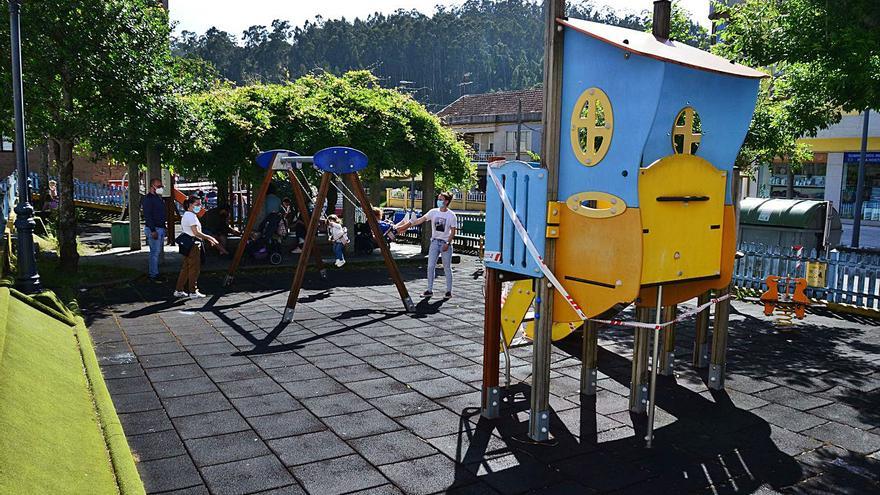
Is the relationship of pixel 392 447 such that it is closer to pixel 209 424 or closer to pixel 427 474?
pixel 427 474

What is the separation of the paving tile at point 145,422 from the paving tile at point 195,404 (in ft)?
0.37

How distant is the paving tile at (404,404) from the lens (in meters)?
6.23

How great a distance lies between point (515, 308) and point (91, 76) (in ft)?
29.0

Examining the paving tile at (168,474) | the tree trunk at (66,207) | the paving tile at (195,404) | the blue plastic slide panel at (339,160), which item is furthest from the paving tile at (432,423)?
the tree trunk at (66,207)

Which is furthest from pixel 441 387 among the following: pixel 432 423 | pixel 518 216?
pixel 518 216

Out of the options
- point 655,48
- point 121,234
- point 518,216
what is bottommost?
point 121,234

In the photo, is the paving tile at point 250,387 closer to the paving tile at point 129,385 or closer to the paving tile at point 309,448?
the paving tile at point 129,385

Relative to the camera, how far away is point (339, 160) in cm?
1043

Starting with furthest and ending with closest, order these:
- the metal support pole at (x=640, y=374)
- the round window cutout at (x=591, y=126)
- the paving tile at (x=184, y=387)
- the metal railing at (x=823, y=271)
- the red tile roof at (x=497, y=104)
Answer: the red tile roof at (x=497, y=104), the metal railing at (x=823, y=271), the paving tile at (x=184, y=387), the metal support pole at (x=640, y=374), the round window cutout at (x=591, y=126)

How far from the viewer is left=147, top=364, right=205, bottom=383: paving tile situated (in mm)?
7078

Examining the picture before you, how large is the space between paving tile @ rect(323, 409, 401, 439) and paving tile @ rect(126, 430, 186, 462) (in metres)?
1.22

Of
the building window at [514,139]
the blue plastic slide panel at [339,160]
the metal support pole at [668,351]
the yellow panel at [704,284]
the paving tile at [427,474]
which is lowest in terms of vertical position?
the paving tile at [427,474]

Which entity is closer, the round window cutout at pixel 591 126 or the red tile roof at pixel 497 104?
the round window cutout at pixel 591 126

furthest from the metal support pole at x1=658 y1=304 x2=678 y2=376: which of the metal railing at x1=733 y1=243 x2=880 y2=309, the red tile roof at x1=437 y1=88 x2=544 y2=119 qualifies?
the red tile roof at x1=437 y1=88 x2=544 y2=119
